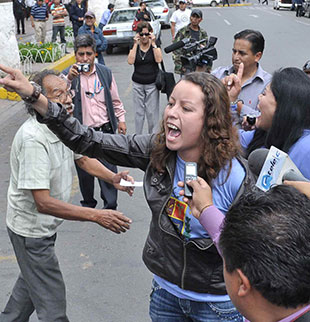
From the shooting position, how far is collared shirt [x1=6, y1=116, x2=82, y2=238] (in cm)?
292

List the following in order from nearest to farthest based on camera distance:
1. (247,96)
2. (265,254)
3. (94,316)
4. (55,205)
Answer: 1. (265,254)
2. (55,205)
3. (94,316)
4. (247,96)

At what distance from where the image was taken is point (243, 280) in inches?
54.6

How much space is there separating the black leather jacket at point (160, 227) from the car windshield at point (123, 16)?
1641 centimetres

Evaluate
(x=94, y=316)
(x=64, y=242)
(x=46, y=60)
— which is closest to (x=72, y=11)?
(x=46, y=60)

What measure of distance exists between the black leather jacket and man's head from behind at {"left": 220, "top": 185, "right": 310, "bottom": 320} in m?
0.86

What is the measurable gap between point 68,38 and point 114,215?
17750 mm

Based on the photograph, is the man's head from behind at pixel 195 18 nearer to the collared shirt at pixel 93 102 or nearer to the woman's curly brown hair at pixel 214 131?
the collared shirt at pixel 93 102

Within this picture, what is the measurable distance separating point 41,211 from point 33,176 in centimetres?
21

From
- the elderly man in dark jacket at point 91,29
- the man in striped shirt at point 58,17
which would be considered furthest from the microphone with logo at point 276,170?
the man in striped shirt at point 58,17

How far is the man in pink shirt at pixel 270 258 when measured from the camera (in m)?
1.34

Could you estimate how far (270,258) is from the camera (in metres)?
1.34

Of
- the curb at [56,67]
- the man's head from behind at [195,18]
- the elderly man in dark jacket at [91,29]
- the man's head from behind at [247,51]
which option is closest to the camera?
the man's head from behind at [247,51]

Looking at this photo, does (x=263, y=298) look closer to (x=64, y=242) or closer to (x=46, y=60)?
(x=64, y=242)

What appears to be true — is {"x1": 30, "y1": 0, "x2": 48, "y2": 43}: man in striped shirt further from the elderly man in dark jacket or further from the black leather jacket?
the black leather jacket
